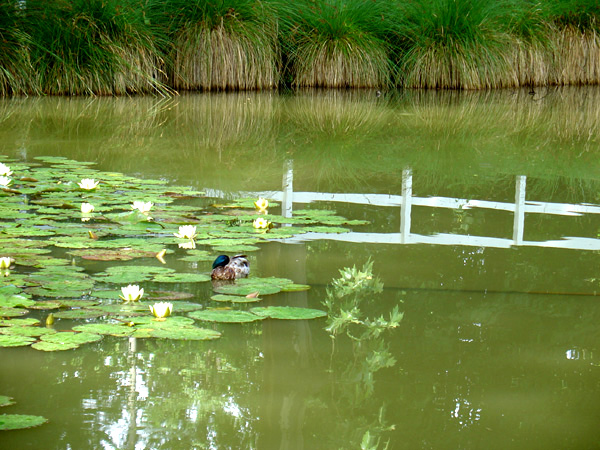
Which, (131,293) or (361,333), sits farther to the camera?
(131,293)

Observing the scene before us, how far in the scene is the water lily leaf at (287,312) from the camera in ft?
6.96

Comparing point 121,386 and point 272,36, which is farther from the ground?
point 272,36

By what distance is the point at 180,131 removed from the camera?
19.7 feet

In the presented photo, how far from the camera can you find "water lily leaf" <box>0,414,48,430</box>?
149 centimetres

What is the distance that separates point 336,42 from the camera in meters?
9.93

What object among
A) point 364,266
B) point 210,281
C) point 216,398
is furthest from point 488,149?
point 216,398

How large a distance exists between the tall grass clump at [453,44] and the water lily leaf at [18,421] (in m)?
9.37

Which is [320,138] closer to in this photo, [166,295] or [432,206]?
[432,206]

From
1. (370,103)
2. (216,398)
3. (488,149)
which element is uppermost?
(370,103)

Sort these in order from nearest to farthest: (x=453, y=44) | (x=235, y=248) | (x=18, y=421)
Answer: (x=18, y=421) < (x=235, y=248) < (x=453, y=44)

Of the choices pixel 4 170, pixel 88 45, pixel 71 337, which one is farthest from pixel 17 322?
pixel 88 45

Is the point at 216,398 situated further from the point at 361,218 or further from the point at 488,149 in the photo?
the point at 488,149

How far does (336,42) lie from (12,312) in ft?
27.3

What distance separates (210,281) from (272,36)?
7.78 metres
